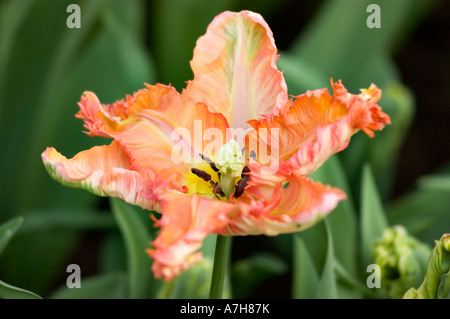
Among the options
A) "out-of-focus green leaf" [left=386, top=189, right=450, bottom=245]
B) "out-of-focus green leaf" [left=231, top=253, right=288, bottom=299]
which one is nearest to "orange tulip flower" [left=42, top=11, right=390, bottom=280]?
"out-of-focus green leaf" [left=231, top=253, right=288, bottom=299]

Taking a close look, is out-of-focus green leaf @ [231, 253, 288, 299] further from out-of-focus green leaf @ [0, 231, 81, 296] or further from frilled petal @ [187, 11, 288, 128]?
frilled petal @ [187, 11, 288, 128]

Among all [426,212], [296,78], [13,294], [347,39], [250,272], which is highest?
[347,39]

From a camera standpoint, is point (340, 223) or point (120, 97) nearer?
point (340, 223)

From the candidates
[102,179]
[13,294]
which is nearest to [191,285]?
[13,294]

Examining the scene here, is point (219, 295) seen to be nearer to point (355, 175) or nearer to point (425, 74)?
point (355, 175)

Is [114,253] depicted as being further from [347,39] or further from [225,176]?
[225,176]
